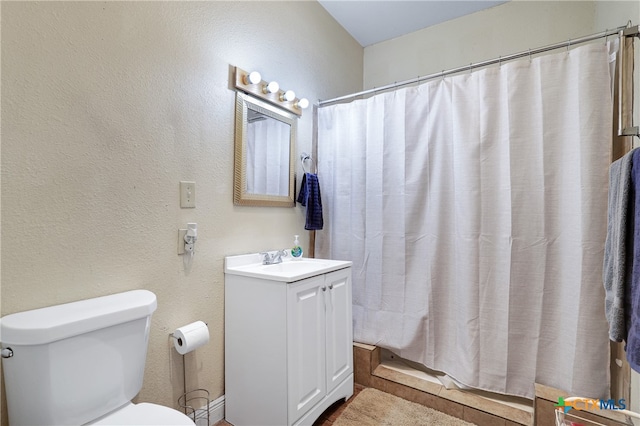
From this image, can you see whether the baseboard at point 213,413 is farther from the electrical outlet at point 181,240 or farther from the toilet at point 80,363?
the electrical outlet at point 181,240

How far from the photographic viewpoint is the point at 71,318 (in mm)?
929

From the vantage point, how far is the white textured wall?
0.98 m

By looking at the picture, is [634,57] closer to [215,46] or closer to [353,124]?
[353,124]

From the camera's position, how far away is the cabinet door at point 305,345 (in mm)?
1379

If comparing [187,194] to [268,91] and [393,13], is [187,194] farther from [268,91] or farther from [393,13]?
[393,13]

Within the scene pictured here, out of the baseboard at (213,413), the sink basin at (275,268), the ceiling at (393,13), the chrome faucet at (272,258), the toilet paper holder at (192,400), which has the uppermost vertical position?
the ceiling at (393,13)

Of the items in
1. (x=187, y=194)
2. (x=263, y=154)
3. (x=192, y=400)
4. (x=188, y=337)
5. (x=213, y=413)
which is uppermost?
(x=263, y=154)

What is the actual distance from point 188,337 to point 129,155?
809 millimetres

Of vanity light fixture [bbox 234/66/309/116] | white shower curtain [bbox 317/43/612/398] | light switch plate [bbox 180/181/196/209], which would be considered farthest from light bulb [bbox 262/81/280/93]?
light switch plate [bbox 180/181/196/209]

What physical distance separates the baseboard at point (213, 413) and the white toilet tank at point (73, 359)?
0.52m

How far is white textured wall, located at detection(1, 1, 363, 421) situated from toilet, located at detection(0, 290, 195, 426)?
0.15 meters

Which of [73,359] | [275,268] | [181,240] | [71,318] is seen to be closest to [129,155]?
[181,240]

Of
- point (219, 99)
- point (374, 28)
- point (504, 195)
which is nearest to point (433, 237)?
point (504, 195)

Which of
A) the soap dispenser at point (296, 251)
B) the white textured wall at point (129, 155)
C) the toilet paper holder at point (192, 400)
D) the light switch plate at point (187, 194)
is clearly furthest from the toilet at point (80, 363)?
the soap dispenser at point (296, 251)
